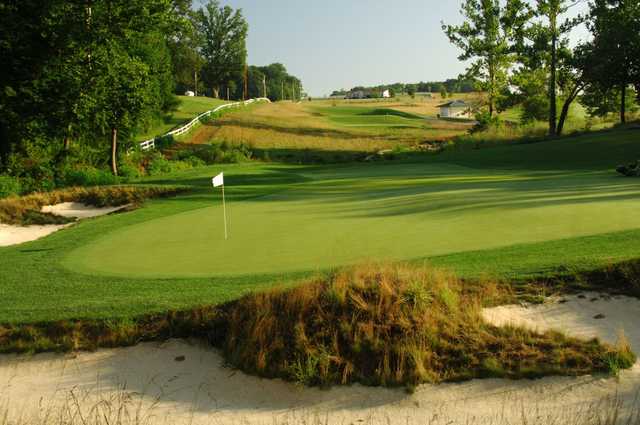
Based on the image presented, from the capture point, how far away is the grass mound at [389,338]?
6156 mm

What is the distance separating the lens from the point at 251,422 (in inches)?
219

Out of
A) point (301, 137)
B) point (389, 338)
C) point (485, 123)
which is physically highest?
point (485, 123)

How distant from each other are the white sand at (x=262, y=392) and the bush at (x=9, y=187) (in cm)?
1661

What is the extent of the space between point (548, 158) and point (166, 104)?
37.1m

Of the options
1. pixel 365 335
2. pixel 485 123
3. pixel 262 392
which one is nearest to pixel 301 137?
pixel 485 123

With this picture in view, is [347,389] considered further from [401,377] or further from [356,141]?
[356,141]

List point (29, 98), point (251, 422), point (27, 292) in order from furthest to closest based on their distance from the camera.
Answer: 1. point (29, 98)
2. point (27, 292)
3. point (251, 422)

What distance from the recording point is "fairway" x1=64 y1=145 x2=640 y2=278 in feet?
31.4

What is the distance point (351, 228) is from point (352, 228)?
2 cm

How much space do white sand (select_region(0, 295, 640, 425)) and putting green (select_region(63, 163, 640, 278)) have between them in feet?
7.42

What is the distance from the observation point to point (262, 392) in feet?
20.2

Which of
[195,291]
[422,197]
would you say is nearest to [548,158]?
[422,197]

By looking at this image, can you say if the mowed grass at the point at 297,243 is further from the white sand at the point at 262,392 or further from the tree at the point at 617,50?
the tree at the point at 617,50

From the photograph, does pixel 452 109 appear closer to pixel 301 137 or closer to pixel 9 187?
pixel 301 137
